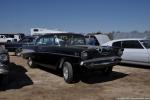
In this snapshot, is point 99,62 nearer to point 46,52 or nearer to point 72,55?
point 72,55

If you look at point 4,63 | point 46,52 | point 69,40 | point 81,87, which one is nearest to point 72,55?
point 81,87

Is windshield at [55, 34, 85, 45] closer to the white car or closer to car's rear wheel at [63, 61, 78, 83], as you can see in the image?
car's rear wheel at [63, 61, 78, 83]

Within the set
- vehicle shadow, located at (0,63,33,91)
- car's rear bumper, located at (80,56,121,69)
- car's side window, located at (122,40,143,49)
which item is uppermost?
car's side window, located at (122,40,143,49)

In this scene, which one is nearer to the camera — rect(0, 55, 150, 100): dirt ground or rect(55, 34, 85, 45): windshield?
rect(0, 55, 150, 100): dirt ground

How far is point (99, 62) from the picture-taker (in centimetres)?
926

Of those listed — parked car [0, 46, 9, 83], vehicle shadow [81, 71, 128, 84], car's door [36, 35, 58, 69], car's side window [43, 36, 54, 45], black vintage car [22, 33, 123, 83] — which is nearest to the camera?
parked car [0, 46, 9, 83]

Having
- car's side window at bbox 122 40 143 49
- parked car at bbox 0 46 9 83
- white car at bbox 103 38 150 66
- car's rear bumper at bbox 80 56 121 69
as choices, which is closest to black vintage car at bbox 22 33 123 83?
car's rear bumper at bbox 80 56 121 69

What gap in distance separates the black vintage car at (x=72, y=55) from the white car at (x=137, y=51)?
8.10 ft

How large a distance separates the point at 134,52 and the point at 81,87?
4.99m

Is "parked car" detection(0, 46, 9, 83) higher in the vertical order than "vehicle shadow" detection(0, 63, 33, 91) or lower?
higher

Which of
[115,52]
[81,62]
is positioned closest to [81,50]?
[81,62]

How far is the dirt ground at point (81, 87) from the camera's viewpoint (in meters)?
7.74

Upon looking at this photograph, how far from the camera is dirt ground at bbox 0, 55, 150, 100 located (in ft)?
25.4

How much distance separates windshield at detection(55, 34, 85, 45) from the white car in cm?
306
